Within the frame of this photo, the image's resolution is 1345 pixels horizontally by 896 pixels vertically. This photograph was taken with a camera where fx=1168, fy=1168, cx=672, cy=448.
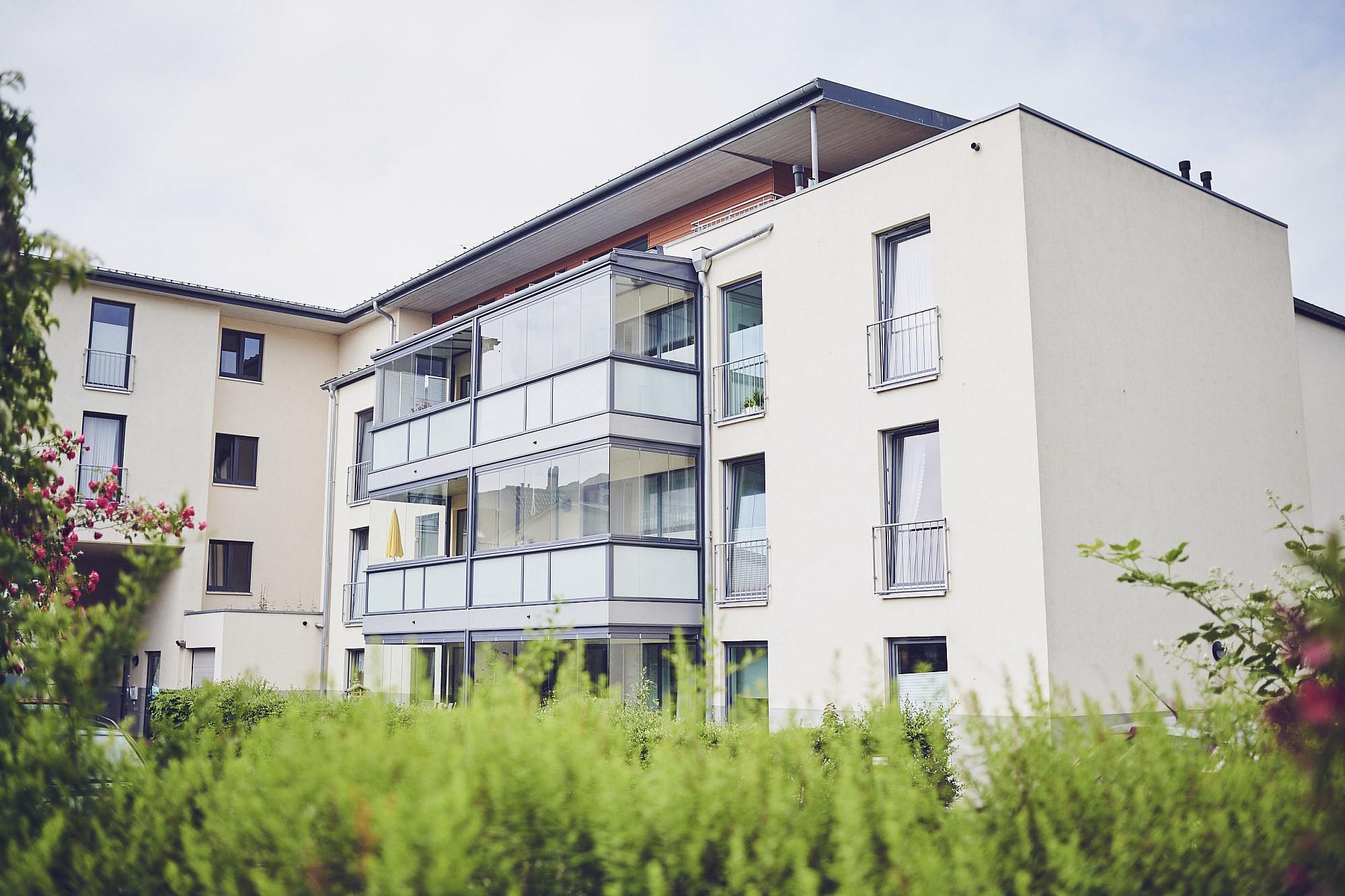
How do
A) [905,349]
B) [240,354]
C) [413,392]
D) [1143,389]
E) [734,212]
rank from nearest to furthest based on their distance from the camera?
[1143,389] → [905,349] → [734,212] → [413,392] → [240,354]

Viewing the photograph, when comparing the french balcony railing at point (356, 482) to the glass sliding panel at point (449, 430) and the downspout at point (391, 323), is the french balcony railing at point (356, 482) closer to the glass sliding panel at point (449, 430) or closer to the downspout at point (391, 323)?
the downspout at point (391, 323)

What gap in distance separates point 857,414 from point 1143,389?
3.52 m

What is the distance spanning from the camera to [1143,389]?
571 inches

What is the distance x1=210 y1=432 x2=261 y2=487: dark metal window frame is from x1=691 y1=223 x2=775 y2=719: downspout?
14901 mm

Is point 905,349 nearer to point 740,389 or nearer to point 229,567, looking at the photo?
point 740,389

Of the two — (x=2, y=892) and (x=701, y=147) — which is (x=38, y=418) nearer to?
(x=2, y=892)

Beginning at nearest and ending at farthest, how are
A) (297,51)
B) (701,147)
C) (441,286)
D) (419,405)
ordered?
(701,147), (297,51), (419,405), (441,286)

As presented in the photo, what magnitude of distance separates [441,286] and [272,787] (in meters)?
21.8

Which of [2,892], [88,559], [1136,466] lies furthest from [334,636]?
[2,892]

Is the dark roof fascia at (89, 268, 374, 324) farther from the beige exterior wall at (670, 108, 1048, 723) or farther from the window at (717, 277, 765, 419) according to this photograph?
the beige exterior wall at (670, 108, 1048, 723)

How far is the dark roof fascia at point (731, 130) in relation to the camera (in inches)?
630

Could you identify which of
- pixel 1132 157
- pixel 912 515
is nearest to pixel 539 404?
pixel 912 515

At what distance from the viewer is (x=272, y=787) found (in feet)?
12.9

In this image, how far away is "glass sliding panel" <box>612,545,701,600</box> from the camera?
54.9ft
